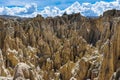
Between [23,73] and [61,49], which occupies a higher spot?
[23,73]

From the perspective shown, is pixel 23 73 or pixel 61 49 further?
pixel 61 49

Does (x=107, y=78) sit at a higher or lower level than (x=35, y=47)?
higher

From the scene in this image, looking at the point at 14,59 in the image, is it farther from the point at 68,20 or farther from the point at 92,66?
the point at 68,20

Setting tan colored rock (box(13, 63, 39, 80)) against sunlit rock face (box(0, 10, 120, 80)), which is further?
sunlit rock face (box(0, 10, 120, 80))

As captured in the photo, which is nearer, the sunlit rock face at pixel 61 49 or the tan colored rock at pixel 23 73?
the tan colored rock at pixel 23 73

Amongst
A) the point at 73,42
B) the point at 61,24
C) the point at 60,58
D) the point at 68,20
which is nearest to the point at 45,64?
the point at 60,58

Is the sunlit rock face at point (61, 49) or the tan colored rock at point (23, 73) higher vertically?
the tan colored rock at point (23, 73)


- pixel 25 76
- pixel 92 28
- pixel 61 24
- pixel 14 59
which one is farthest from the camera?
pixel 61 24

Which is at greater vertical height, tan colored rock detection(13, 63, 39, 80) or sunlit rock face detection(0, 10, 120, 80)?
tan colored rock detection(13, 63, 39, 80)
